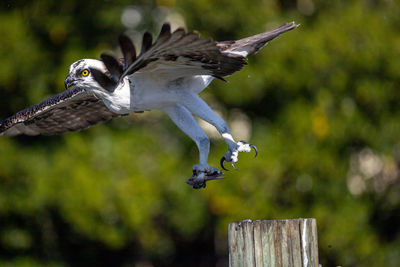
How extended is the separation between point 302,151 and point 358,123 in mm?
1317

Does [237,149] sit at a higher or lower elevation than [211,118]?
lower

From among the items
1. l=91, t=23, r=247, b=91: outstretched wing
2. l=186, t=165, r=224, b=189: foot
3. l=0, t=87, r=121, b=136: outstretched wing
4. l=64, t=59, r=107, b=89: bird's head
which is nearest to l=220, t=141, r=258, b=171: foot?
l=186, t=165, r=224, b=189: foot

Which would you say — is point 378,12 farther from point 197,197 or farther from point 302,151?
point 197,197

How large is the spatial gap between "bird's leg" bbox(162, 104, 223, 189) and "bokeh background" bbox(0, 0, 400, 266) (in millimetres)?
5841

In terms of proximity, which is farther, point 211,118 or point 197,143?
point 197,143

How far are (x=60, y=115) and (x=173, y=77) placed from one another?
1.78m

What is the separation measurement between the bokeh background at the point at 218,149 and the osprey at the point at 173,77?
18.9 ft

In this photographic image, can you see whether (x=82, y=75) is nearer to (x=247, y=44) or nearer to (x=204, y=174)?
(x=204, y=174)

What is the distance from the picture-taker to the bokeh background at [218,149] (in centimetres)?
1081

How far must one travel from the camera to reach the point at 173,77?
4.68 metres

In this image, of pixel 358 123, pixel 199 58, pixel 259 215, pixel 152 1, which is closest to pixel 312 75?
pixel 358 123

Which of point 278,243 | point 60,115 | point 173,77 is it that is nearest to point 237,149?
point 173,77

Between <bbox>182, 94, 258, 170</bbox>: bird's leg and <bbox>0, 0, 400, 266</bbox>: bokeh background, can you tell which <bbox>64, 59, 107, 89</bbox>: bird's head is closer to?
<bbox>182, 94, 258, 170</bbox>: bird's leg

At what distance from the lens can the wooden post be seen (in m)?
3.79
